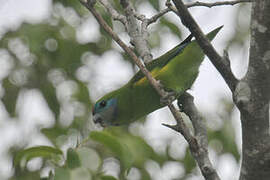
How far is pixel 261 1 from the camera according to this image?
2.17 metres

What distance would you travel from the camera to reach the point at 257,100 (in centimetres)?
227

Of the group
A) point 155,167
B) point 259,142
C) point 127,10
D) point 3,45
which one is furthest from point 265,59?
point 3,45

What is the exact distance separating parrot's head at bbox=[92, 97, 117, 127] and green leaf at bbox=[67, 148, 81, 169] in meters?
1.25

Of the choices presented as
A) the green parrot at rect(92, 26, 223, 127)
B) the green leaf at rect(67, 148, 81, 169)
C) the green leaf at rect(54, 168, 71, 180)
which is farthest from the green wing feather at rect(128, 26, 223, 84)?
the green leaf at rect(54, 168, 71, 180)

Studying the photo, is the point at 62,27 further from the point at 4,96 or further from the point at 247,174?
the point at 247,174

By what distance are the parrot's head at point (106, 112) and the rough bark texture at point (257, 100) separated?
176cm

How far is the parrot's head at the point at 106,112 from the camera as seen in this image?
13.1ft

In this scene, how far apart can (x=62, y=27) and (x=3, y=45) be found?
2.28ft

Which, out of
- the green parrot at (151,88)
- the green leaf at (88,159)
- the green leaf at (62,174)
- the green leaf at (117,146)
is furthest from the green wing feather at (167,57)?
the green leaf at (62,174)

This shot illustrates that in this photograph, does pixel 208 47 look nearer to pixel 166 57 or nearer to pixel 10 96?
pixel 166 57

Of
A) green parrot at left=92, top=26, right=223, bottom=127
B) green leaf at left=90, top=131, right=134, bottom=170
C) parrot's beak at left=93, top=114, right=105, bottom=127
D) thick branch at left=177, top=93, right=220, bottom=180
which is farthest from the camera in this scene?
parrot's beak at left=93, top=114, right=105, bottom=127

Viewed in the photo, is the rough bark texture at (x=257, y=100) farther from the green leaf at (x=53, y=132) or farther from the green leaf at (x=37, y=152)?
the green leaf at (x=53, y=132)

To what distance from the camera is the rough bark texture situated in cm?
220

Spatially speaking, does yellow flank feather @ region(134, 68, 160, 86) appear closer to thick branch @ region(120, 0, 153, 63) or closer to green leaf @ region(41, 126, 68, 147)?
thick branch @ region(120, 0, 153, 63)
